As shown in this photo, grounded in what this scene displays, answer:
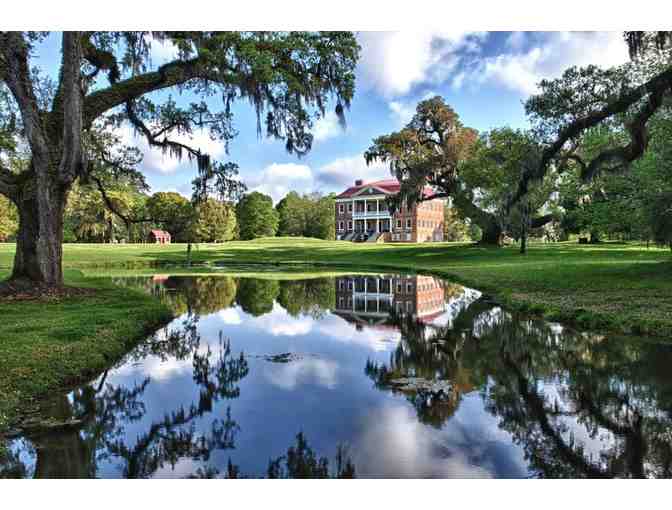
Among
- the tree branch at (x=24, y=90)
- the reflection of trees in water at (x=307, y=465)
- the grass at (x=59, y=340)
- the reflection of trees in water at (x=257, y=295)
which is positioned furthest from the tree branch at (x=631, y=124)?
the tree branch at (x=24, y=90)

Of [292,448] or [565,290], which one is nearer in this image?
[292,448]

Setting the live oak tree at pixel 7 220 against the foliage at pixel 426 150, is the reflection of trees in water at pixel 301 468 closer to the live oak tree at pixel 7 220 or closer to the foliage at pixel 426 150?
the foliage at pixel 426 150

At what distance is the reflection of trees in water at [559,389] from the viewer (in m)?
3.82

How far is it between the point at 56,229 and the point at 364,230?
61.7 m

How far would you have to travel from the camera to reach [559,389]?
17.8ft

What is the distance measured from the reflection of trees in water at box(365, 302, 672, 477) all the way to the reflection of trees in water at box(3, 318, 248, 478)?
6.67ft

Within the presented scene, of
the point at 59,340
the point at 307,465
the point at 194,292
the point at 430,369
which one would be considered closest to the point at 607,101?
the point at 430,369

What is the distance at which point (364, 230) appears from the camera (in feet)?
234

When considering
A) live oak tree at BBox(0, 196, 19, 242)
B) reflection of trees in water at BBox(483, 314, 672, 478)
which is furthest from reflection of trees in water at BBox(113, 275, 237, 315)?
live oak tree at BBox(0, 196, 19, 242)

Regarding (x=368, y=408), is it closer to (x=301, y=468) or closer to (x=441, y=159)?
(x=301, y=468)

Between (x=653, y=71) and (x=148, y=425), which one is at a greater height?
(x=653, y=71)
